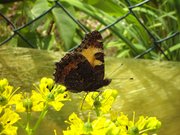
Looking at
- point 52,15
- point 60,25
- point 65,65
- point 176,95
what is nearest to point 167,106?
point 176,95

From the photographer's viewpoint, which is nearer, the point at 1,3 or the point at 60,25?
the point at 60,25

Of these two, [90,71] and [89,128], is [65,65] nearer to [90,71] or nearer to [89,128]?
[90,71]

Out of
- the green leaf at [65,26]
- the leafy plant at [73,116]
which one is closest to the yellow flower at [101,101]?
the leafy plant at [73,116]

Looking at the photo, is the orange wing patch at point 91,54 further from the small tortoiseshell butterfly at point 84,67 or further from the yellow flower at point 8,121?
the yellow flower at point 8,121

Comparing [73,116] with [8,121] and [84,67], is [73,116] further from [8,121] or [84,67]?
[84,67]

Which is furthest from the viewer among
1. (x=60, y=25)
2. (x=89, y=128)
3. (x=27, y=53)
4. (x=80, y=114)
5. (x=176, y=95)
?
(x=60, y=25)

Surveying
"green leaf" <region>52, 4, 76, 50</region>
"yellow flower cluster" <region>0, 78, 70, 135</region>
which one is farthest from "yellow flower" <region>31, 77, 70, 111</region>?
"green leaf" <region>52, 4, 76, 50</region>
